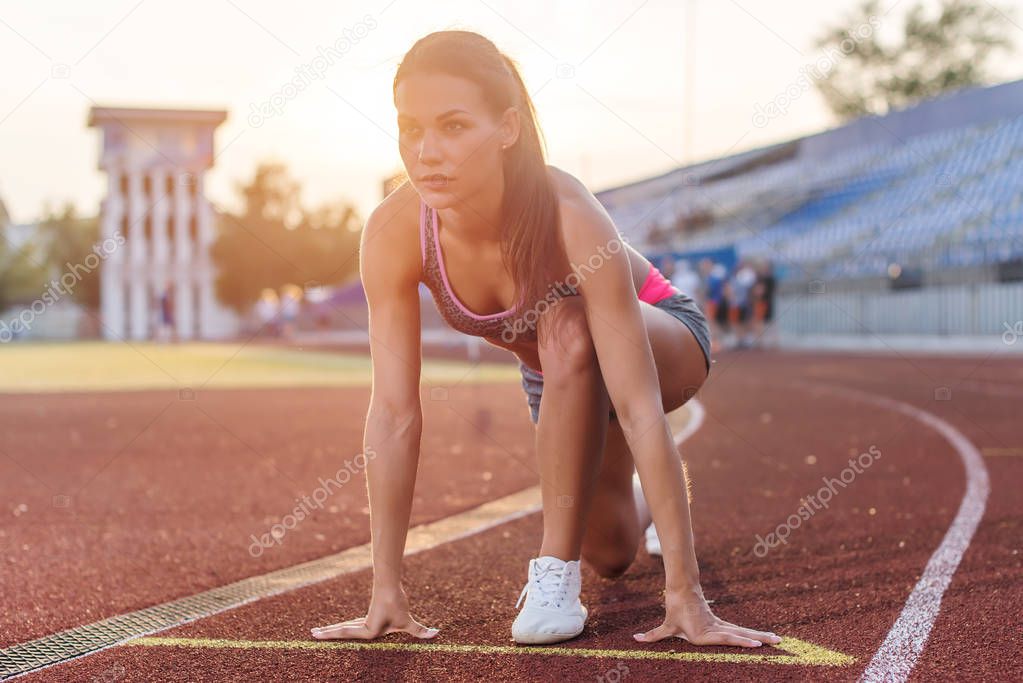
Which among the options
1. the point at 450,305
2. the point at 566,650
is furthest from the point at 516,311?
the point at 566,650

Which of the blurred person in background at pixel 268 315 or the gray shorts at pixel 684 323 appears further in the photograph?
the blurred person in background at pixel 268 315

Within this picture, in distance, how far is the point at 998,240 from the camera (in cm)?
2547

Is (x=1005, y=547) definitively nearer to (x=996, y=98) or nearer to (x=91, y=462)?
(x=91, y=462)

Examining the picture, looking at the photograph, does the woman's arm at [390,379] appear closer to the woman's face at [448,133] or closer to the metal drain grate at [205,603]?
the woman's face at [448,133]

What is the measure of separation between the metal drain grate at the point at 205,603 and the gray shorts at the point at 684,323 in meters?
1.00

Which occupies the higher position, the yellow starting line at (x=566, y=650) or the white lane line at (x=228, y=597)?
the yellow starting line at (x=566, y=650)

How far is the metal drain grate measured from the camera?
3.34 m

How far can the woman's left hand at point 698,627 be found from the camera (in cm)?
319

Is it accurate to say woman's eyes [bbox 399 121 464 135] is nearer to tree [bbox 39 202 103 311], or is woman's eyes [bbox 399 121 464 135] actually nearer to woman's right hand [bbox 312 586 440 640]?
woman's right hand [bbox 312 586 440 640]

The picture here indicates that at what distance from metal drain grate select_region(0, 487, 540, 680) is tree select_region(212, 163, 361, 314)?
65.7 metres

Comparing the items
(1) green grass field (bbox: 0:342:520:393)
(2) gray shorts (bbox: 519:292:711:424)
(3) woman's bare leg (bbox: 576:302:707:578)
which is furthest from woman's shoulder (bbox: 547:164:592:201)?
(1) green grass field (bbox: 0:342:520:393)

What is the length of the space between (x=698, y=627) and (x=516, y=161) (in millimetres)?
1355

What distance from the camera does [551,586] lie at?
3.37 m

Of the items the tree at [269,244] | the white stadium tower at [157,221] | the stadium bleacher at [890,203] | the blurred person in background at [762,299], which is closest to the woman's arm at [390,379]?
the stadium bleacher at [890,203]
